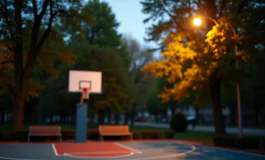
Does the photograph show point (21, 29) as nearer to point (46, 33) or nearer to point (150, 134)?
point (46, 33)

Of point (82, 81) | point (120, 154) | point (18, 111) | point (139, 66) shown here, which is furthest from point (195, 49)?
point (139, 66)

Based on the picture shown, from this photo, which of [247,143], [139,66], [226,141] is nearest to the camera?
[247,143]

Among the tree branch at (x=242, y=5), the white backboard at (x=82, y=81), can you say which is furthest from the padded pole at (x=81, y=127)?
the tree branch at (x=242, y=5)

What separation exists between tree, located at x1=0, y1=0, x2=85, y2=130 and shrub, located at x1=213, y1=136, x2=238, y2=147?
13.5 metres

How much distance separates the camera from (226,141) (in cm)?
1620

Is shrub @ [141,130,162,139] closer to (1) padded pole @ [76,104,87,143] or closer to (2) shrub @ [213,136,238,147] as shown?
(1) padded pole @ [76,104,87,143]

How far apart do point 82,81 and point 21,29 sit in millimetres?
5791

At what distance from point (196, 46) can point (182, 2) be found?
4.34 m

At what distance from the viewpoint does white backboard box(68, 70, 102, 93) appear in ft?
68.0

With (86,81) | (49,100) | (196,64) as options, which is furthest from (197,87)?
(49,100)

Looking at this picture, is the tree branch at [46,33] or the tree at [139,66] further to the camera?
the tree at [139,66]

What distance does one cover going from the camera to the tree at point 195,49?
55.2 ft

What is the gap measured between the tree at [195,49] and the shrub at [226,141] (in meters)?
3.35

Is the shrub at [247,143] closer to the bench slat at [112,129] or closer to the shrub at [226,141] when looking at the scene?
the shrub at [226,141]
